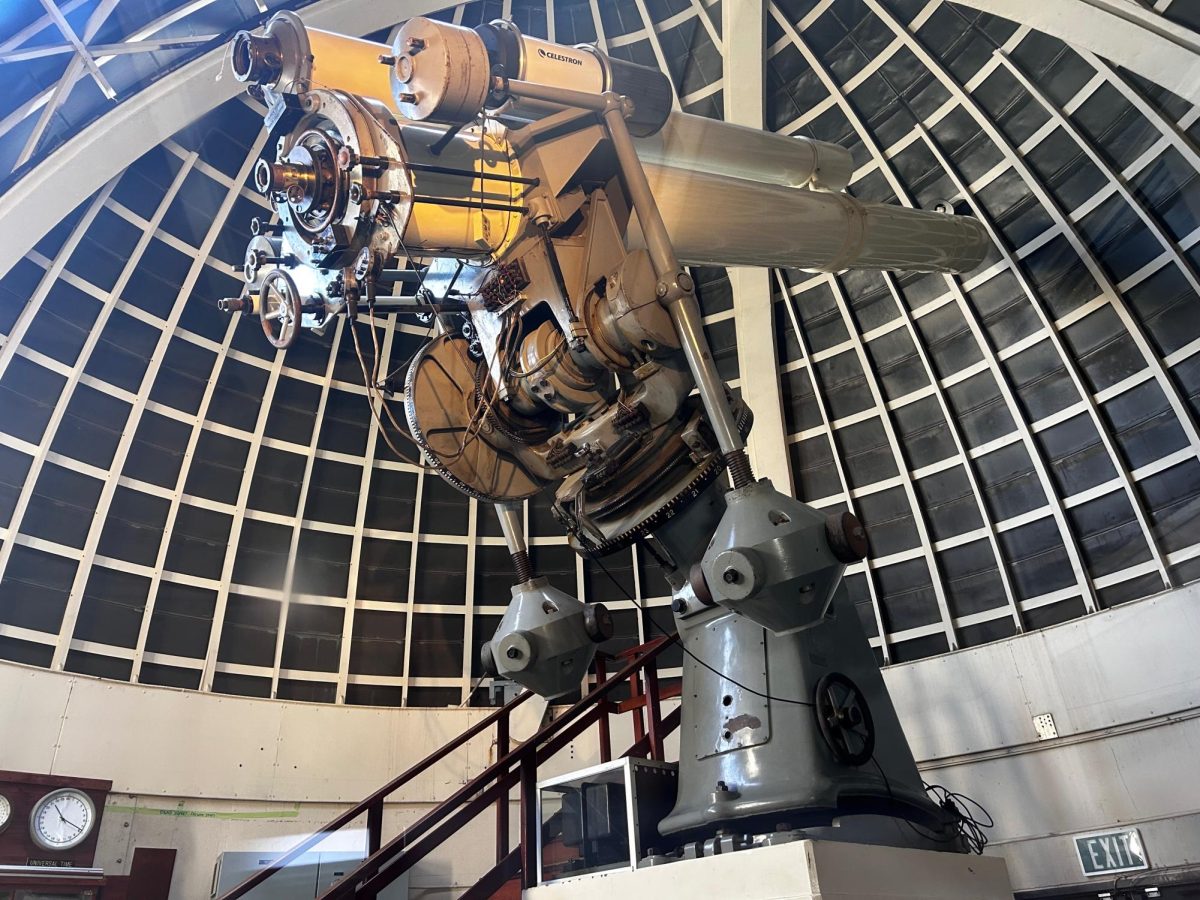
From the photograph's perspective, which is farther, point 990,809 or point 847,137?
point 847,137

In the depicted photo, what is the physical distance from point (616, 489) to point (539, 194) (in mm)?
1998

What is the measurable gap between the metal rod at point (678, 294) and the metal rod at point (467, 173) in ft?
2.08

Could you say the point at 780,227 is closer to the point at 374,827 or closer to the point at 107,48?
the point at 374,827

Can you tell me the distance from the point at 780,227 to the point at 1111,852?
28.8 feet

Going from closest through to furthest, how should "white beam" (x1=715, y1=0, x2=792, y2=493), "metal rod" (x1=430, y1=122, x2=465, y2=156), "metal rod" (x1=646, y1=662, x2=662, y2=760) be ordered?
"metal rod" (x1=430, y1=122, x2=465, y2=156) → "metal rod" (x1=646, y1=662, x2=662, y2=760) → "white beam" (x1=715, y1=0, x2=792, y2=493)

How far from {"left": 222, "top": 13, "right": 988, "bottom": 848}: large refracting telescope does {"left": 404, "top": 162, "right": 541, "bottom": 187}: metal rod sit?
Answer: 0.06ft

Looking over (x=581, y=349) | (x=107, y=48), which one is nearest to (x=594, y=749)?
(x=581, y=349)

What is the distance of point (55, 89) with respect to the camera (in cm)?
1062

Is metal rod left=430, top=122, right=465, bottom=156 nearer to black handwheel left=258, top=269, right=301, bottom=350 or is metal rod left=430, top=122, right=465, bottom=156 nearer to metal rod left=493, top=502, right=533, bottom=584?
black handwheel left=258, top=269, right=301, bottom=350

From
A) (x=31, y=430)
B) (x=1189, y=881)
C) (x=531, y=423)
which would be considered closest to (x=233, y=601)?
(x=31, y=430)

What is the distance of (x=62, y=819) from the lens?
10688 millimetres

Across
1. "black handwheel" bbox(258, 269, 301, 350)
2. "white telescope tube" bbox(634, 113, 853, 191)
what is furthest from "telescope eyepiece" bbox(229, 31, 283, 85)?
"white telescope tube" bbox(634, 113, 853, 191)

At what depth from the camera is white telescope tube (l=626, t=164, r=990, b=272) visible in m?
6.70

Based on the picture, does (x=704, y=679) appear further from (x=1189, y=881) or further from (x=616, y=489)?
(x=1189, y=881)
